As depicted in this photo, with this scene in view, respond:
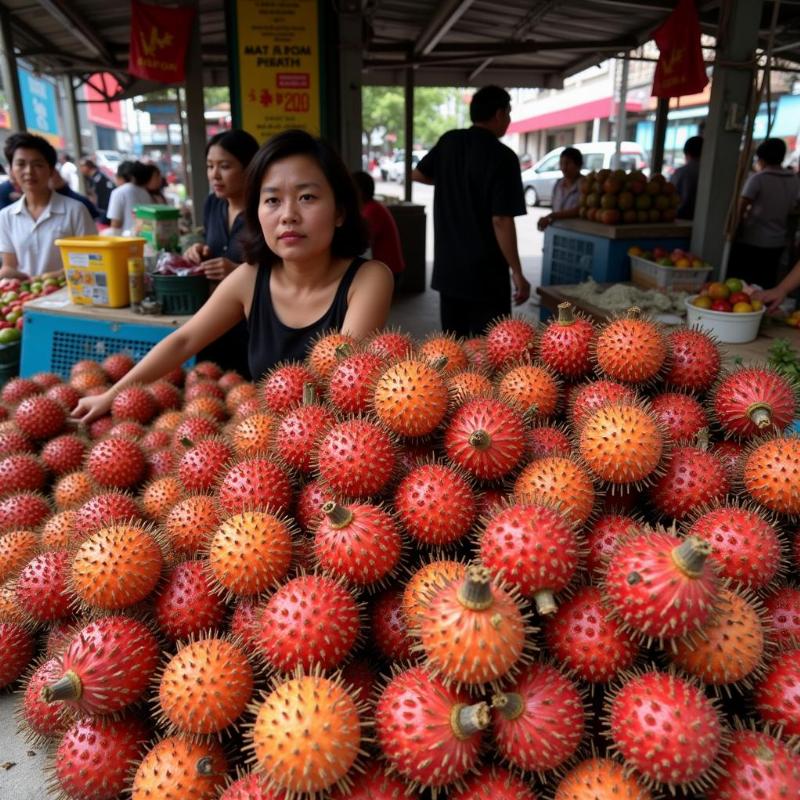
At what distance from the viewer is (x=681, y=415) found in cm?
180

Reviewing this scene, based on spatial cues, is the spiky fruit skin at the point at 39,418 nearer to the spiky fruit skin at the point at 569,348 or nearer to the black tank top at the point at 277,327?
the black tank top at the point at 277,327

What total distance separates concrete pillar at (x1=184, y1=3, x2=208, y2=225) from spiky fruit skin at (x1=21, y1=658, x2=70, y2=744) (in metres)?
7.30

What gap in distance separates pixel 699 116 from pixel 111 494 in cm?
3471

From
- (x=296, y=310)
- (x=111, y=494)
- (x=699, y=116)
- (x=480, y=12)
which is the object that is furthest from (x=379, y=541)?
(x=699, y=116)

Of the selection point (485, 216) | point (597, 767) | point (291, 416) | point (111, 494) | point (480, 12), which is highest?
point (480, 12)

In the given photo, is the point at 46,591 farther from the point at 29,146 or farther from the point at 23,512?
the point at 29,146

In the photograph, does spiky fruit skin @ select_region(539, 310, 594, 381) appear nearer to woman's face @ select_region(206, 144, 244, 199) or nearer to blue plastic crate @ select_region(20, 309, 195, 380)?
blue plastic crate @ select_region(20, 309, 195, 380)

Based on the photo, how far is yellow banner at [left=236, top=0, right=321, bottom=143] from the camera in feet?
20.9

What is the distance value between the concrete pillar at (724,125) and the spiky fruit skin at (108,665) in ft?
18.1

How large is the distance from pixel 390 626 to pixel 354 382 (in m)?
0.66

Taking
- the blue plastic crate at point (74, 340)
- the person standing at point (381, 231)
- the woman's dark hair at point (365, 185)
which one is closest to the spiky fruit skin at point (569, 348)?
the blue plastic crate at point (74, 340)

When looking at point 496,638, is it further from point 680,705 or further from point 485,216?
point 485,216

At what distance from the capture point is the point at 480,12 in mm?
8758

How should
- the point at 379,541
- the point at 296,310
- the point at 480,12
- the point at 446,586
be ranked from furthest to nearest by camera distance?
1. the point at 480,12
2. the point at 296,310
3. the point at 379,541
4. the point at 446,586
